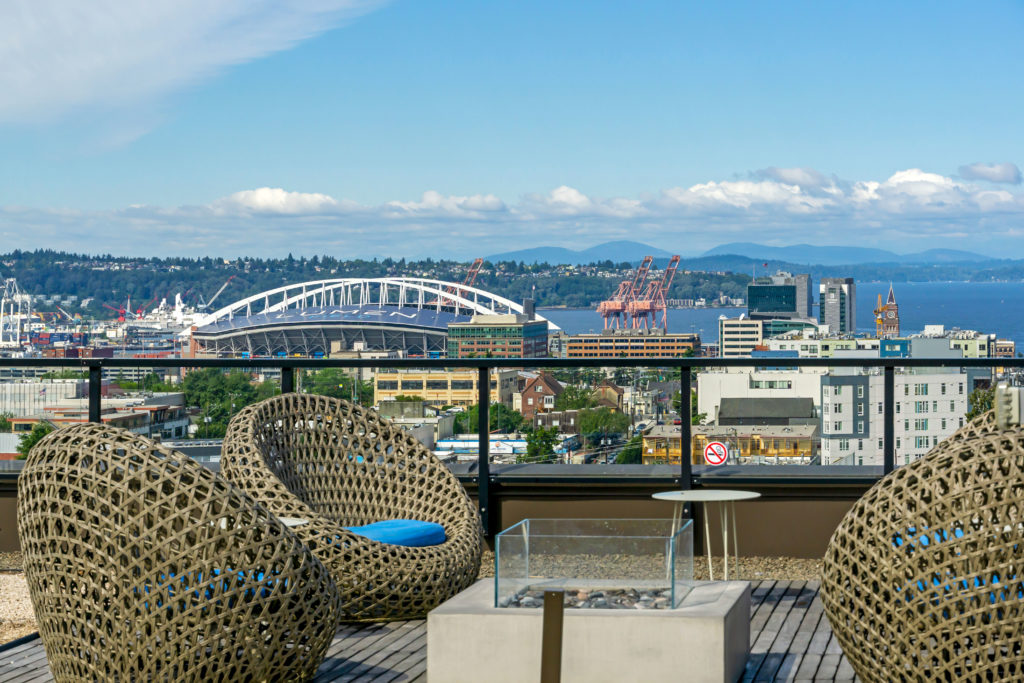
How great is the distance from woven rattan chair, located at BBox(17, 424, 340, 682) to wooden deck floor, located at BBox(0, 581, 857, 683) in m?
0.66

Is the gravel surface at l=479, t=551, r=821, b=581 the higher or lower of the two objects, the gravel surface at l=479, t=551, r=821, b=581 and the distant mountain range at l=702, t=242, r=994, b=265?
the lower

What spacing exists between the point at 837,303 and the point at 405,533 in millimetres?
150613

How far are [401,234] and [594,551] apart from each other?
468ft

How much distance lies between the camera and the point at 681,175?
14575 centimetres

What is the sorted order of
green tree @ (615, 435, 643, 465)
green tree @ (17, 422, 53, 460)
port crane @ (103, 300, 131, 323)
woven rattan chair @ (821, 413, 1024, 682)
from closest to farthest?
woven rattan chair @ (821, 413, 1024, 682), green tree @ (615, 435, 643, 465), green tree @ (17, 422, 53, 460), port crane @ (103, 300, 131, 323)

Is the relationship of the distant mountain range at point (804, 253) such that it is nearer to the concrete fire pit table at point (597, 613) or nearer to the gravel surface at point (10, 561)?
the gravel surface at point (10, 561)

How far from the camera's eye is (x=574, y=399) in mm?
6969

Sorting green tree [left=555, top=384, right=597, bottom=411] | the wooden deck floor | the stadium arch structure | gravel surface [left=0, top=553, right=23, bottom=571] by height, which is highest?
green tree [left=555, top=384, right=597, bottom=411]

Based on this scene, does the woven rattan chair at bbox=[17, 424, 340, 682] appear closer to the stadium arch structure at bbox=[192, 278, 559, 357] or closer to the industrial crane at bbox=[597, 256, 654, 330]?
the stadium arch structure at bbox=[192, 278, 559, 357]

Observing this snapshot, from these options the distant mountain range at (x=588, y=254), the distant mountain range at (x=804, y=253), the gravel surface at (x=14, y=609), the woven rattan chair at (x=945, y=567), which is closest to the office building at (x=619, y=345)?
the distant mountain range at (x=588, y=254)

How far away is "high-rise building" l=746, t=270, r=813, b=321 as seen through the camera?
13962 cm

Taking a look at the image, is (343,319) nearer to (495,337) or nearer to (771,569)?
(495,337)

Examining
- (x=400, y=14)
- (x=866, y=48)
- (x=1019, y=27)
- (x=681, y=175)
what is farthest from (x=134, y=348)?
(x=1019, y=27)

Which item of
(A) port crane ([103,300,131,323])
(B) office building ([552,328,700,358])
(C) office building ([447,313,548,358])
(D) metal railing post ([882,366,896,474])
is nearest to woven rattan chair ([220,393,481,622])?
(D) metal railing post ([882,366,896,474])
